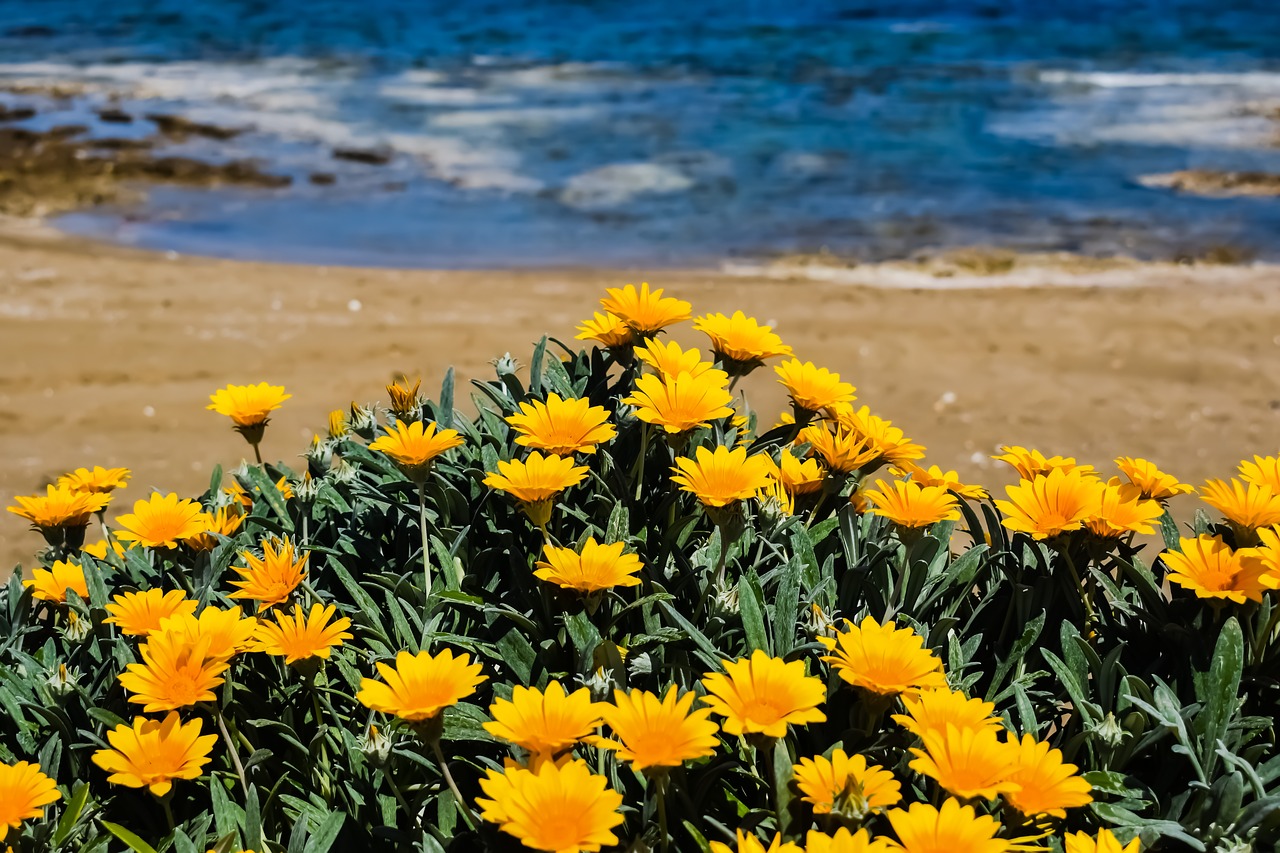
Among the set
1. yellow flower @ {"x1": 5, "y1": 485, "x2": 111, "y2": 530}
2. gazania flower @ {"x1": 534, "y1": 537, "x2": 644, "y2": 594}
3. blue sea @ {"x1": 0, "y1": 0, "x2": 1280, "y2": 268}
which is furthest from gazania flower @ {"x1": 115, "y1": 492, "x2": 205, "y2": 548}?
blue sea @ {"x1": 0, "y1": 0, "x2": 1280, "y2": 268}

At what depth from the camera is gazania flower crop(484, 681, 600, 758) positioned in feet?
4.18

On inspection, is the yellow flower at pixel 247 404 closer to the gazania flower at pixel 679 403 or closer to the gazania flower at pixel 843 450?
the gazania flower at pixel 679 403

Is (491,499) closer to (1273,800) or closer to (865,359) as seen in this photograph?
(1273,800)

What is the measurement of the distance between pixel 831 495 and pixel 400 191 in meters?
9.35

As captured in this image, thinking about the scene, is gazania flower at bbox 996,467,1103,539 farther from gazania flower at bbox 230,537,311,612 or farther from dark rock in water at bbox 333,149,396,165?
dark rock in water at bbox 333,149,396,165

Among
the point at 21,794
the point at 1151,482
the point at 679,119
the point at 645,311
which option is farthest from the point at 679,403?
the point at 679,119

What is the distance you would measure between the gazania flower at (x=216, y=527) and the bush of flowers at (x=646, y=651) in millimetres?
12

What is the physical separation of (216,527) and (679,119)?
12228 mm

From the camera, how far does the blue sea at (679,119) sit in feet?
31.3

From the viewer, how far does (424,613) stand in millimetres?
1778

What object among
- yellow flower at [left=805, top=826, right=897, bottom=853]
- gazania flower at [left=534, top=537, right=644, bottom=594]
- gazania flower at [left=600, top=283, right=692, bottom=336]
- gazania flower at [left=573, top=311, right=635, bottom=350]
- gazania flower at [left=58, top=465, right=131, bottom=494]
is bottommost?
yellow flower at [left=805, top=826, right=897, bottom=853]

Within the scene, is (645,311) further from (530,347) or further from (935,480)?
(530,347)

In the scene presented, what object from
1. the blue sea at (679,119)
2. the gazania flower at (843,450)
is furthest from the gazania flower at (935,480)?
the blue sea at (679,119)

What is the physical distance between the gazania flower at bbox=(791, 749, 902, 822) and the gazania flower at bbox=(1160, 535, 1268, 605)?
0.59m
